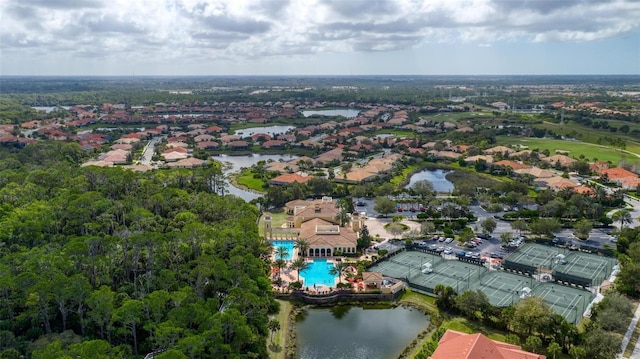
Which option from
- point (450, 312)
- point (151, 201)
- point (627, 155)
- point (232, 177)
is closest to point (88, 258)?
point (151, 201)

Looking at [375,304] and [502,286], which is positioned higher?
[502,286]


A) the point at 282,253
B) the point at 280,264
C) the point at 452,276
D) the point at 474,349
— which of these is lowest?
the point at 452,276

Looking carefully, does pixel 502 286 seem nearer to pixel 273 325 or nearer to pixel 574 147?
pixel 273 325


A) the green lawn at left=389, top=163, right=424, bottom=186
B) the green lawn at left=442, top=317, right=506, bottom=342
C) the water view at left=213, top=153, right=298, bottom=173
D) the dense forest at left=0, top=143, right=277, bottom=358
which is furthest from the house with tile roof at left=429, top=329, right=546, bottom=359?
the water view at left=213, top=153, right=298, bottom=173

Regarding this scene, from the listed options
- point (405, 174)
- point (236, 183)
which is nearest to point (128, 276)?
point (236, 183)

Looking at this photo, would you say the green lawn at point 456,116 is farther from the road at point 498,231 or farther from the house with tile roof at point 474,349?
the house with tile roof at point 474,349

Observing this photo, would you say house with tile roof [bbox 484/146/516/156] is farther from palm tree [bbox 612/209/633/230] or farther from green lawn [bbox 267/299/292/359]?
green lawn [bbox 267/299/292/359]

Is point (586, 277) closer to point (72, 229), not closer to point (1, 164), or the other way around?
point (72, 229)
